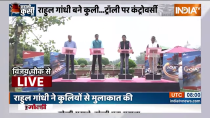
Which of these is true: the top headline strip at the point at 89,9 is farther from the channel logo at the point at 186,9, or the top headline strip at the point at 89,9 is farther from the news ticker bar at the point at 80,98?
the news ticker bar at the point at 80,98

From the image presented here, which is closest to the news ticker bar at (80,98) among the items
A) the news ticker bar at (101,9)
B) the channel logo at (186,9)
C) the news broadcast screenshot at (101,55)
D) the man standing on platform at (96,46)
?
the news broadcast screenshot at (101,55)

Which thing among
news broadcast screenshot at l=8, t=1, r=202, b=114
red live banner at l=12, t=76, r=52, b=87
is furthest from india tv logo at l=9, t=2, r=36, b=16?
red live banner at l=12, t=76, r=52, b=87

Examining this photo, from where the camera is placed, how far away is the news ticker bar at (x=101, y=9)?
4.86 meters

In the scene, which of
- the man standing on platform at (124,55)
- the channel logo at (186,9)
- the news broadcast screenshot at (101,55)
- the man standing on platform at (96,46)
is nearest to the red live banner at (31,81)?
the news broadcast screenshot at (101,55)

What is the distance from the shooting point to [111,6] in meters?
4.86

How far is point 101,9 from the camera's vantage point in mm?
4871

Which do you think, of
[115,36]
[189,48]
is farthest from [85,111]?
[189,48]

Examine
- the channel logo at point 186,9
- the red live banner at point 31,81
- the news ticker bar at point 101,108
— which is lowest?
the news ticker bar at point 101,108

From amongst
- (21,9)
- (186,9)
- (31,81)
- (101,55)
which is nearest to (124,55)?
(101,55)

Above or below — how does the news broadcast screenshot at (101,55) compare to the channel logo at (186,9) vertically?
below

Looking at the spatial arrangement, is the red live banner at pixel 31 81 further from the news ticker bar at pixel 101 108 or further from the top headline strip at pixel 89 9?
the top headline strip at pixel 89 9

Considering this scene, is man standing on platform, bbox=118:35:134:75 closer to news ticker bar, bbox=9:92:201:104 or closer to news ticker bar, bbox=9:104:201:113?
news ticker bar, bbox=9:92:201:104

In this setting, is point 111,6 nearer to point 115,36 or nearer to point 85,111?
point 115,36

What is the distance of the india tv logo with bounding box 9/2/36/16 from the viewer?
16.0 ft
